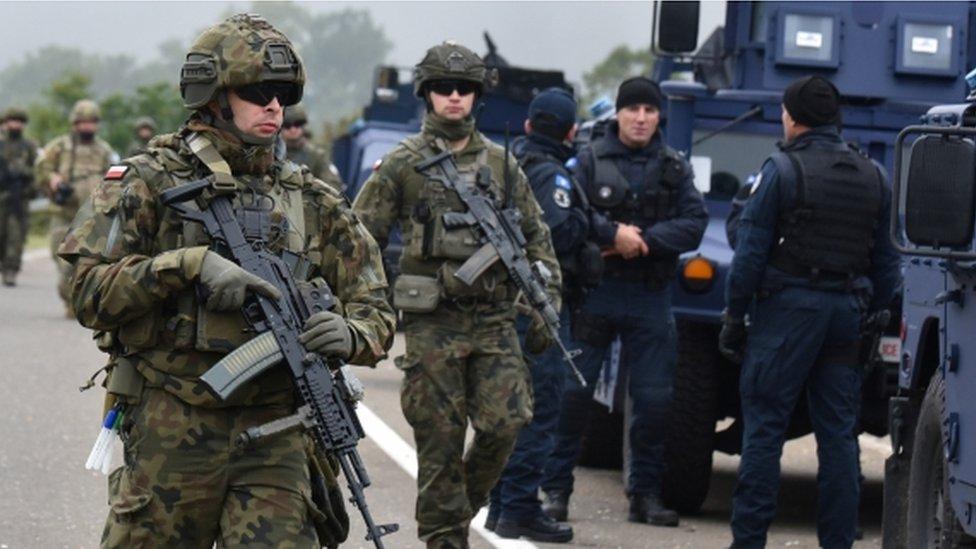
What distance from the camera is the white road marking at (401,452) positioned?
9.81 metres

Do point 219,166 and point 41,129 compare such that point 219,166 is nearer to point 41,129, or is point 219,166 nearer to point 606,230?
point 606,230

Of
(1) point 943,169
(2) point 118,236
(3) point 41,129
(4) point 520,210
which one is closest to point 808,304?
(4) point 520,210

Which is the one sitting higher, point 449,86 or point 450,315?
point 449,86

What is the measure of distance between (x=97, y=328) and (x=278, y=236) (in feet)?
1.65

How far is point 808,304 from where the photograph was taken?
30.0 feet

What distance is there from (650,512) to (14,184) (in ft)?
48.8

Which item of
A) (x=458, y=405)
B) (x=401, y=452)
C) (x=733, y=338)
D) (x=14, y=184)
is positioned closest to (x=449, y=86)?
(x=458, y=405)

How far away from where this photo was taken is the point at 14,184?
80.1ft

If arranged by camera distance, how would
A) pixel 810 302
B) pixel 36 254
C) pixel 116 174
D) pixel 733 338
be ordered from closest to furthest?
1. pixel 116 174
2. pixel 810 302
3. pixel 733 338
4. pixel 36 254

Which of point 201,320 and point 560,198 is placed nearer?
point 201,320

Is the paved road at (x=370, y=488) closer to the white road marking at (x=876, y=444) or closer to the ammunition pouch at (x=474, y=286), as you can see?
the white road marking at (x=876, y=444)

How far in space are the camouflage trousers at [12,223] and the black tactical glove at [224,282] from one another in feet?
61.2

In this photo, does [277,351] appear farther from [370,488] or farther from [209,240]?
[370,488]

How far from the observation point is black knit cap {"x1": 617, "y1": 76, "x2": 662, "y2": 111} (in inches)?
417
